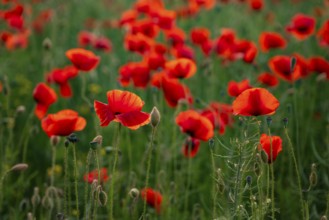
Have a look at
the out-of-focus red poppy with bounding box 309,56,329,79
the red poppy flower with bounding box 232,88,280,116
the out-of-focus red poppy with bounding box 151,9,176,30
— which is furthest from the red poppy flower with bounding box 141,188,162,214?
the out-of-focus red poppy with bounding box 151,9,176,30

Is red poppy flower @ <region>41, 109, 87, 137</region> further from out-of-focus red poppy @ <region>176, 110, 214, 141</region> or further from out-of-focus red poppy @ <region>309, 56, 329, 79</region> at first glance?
out-of-focus red poppy @ <region>309, 56, 329, 79</region>

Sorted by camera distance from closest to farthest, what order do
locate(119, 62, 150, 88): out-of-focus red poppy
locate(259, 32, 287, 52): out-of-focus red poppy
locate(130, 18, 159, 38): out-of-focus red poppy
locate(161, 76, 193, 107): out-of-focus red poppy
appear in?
locate(161, 76, 193, 107): out-of-focus red poppy
locate(119, 62, 150, 88): out-of-focus red poppy
locate(130, 18, 159, 38): out-of-focus red poppy
locate(259, 32, 287, 52): out-of-focus red poppy

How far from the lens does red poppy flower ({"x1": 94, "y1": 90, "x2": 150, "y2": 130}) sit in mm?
1764

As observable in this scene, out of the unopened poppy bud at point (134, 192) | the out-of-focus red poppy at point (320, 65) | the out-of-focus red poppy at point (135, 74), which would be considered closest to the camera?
the unopened poppy bud at point (134, 192)

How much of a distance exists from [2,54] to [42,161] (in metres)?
1.93

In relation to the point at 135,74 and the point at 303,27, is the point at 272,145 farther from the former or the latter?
the point at 303,27

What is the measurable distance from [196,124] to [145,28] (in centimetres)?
134

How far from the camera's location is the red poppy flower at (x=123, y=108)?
5.79ft

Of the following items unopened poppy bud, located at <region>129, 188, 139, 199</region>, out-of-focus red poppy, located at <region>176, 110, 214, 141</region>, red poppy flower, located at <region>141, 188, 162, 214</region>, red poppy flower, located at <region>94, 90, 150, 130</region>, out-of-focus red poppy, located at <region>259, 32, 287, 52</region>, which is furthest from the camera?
out-of-focus red poppy, located at <region>259, 32, 287, 52</region>

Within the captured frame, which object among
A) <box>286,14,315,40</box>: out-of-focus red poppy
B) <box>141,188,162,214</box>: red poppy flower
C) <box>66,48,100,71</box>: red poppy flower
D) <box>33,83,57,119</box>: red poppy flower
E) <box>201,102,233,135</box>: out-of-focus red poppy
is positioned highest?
<box>286,14,315,40</box>: out-of-focus red poppy

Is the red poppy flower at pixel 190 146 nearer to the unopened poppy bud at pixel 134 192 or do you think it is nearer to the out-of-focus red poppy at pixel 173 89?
the out-of-focus red poppy at pixel 173 89

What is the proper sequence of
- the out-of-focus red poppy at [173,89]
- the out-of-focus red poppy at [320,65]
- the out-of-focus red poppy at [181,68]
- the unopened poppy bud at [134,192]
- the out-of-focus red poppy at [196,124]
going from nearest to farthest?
the unopened poppy bud at [134,192], the out-of-focus red poppy at [196,124], the out-of-focus red poppy at [173,89], the out-of-focus red poppy at [181,68], the out-of-focus red poppy at [320,65]

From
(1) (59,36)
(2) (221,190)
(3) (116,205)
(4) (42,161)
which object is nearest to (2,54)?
→ (1) (59,36)

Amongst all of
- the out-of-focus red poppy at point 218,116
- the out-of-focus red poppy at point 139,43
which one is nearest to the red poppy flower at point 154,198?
the out-of-focus red poppy at point 218,116
